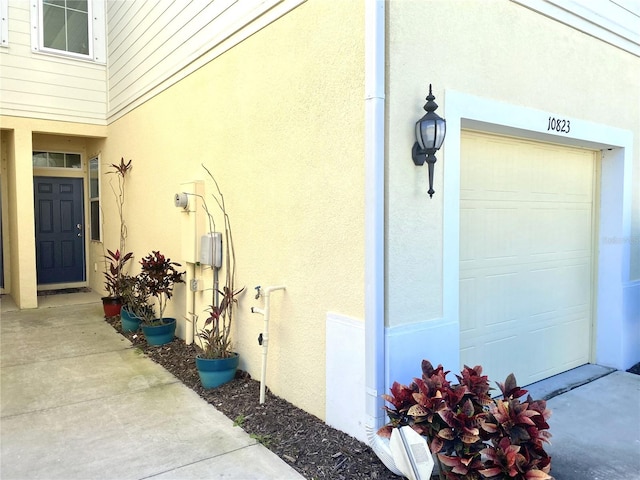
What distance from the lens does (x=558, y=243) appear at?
426 centimetres

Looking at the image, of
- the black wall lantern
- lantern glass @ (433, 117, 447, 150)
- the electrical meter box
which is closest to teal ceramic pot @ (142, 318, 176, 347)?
the electrical meter box

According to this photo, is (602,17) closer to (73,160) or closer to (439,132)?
(439,132)

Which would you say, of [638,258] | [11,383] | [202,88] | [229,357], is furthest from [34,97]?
A: [638,258]

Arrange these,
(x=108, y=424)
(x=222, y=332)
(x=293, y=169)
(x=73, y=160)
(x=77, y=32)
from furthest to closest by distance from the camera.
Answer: (x=73, y=160) → (x=77, y=32) → (x=222, y=332) → (x=293, y=169) → (x=108, y=424)

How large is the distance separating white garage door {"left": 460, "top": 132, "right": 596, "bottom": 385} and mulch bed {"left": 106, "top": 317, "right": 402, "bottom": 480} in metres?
1.21

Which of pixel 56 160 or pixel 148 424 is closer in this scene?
pixel 148 424

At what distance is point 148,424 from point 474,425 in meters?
2.23

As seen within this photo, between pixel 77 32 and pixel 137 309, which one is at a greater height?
pixel 77 32

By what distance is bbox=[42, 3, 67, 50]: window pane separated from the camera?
23.6 ft

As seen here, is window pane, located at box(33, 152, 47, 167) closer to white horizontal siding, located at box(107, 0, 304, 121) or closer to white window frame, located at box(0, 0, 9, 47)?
white horizontal siding, located at box(107, 0, 304, 121)

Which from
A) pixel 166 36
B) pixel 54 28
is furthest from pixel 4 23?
pixel 166 36

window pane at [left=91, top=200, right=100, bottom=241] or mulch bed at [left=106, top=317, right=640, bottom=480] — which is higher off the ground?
window pane at [left=91, top=200, right=100, bottom=241]

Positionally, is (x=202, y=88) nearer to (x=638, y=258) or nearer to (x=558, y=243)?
(x=558, y=243)

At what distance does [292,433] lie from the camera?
308 cm
